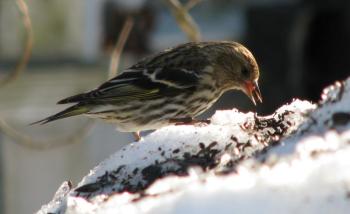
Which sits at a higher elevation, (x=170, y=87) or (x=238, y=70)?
(x=238, y=70)

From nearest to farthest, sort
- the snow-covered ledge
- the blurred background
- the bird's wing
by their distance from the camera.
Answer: the snow-covered ledge → the bird's wing → the blurred background

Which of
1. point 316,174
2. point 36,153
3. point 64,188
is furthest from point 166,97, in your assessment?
point 36,153

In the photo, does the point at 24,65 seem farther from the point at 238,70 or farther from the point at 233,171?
the point at 233,171

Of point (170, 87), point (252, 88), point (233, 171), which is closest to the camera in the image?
point (233, 171)

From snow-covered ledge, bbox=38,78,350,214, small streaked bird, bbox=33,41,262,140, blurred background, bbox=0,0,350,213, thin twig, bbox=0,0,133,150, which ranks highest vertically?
Answer: blurred background, bbox=0,0,350,213

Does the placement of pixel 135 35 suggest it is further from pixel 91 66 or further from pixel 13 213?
pixel 13 213

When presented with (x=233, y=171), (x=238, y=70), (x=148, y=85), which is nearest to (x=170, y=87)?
(x=148, y=85)

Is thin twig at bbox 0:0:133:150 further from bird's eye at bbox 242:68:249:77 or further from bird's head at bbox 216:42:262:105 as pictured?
bird's eye at bbox 242:68:249:77

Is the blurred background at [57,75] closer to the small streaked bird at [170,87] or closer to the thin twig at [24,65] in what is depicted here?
the thin twig at [24,65]

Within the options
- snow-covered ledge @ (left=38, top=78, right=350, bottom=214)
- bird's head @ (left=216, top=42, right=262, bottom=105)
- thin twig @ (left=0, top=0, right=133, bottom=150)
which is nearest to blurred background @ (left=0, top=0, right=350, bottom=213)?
thin twig @ (left=0, top=0, right=133, bottom=150)
